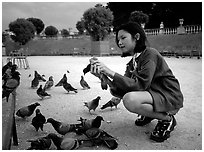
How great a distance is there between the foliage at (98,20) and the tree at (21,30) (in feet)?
20.6

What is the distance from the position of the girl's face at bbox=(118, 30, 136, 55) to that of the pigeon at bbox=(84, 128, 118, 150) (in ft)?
2.20

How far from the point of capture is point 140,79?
1771 millimetres

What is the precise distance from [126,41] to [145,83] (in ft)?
1.19

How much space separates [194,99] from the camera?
345 centimetres

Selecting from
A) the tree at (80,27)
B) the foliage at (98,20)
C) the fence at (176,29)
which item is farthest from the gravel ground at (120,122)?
the tree at (80,27)

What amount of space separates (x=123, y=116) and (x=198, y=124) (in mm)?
A: 762

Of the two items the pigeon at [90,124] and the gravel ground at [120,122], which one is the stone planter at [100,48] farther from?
the pigeon at [90,124]

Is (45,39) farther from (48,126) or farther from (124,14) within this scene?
(48,126)

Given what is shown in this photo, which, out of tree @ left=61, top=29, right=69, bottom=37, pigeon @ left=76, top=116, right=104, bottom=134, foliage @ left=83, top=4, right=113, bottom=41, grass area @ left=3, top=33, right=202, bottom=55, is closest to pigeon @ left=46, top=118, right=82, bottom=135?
pigeon @ left=76, top=116, right=104, bottom=134

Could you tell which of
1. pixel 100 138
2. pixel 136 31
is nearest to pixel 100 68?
pixel 136 31

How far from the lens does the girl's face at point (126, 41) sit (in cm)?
186

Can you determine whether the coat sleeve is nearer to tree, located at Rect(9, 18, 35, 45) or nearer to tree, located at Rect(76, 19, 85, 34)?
tree, located at Rect(76, 19, 85, 34)

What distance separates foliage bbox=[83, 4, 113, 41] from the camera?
1802 centimetres

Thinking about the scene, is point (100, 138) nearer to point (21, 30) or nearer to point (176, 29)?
point (176, 29)
